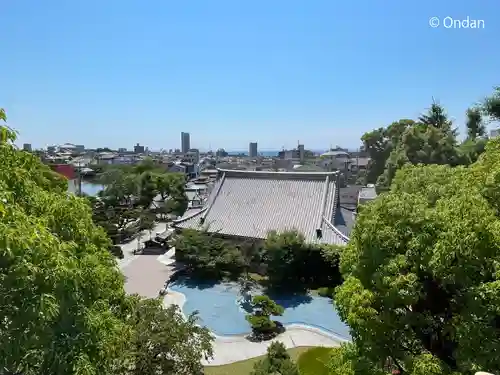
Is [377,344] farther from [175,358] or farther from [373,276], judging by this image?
[175,358]

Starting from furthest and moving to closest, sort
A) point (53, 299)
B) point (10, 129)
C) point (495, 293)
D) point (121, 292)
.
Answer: point (121, 292) → point (495, 293) → point (10, 129) → point (53, 299)

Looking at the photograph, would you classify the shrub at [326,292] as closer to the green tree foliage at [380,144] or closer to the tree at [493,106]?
the tree at [493,106]

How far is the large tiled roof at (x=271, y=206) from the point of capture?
20078 mm

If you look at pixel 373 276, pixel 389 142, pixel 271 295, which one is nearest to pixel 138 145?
pixel 389 142

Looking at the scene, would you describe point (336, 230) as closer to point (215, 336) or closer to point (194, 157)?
point (215, 336)

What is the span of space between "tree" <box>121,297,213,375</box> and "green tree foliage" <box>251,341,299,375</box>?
201 centimetres

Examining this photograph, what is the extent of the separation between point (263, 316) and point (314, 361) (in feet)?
9.06

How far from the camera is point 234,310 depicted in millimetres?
15805

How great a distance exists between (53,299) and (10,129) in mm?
2266

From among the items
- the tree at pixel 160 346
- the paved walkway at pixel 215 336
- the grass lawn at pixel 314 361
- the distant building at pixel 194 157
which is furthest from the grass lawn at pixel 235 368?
the distant building at pixel 194 157

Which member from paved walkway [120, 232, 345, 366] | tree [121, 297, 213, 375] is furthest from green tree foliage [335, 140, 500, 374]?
paved walkway [120, 232, 345, 366]

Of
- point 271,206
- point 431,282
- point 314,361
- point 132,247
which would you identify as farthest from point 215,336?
point 132,247

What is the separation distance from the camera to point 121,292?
23.5 ft

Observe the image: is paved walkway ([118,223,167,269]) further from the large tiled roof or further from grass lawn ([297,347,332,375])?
grass lawn ([297,347,332,375])
